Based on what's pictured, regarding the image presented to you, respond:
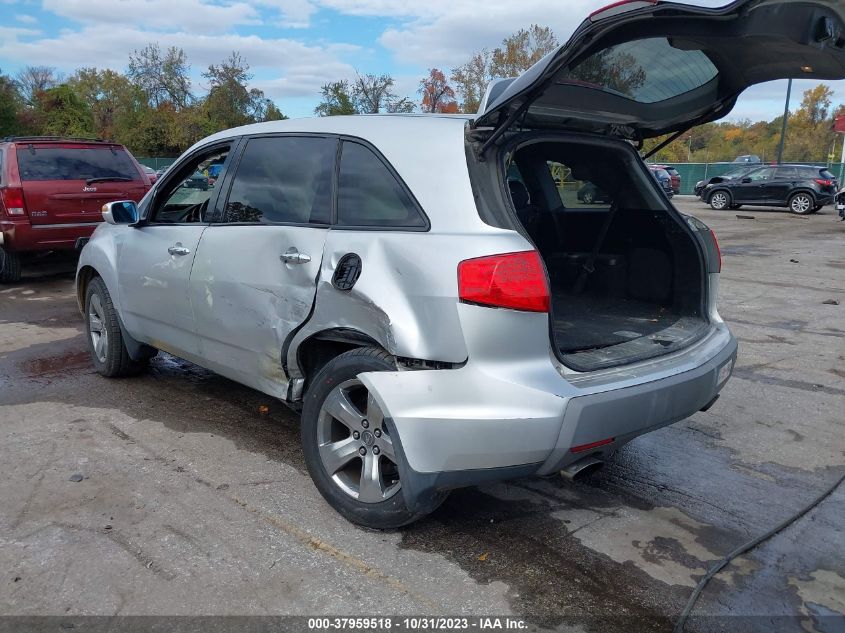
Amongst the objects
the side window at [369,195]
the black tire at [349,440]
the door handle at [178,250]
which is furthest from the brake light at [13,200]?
the black tire at [349,440]

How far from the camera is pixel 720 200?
26484 mm

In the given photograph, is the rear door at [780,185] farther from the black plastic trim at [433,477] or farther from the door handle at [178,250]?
the black plastic trim at [433,477]

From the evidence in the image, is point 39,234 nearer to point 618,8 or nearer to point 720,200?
point 618,8

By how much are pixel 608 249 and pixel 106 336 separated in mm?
3575

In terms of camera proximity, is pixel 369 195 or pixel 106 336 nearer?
pixel 369 195

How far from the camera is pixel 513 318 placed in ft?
8.95

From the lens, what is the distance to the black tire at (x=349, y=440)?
3035 mm

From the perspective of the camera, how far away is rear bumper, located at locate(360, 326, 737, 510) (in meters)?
2.68

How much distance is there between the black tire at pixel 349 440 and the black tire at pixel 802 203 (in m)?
24.7

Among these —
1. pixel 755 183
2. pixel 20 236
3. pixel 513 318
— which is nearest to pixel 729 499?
pixel 513 318

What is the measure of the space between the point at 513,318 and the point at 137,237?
3.01m

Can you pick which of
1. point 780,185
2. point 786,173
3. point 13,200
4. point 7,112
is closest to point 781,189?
point 780,185

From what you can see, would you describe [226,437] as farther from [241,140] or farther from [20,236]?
[20,236]

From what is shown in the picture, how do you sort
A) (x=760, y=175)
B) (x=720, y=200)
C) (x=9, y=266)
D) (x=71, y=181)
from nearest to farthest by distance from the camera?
(x=71, y=181) < (x=9, y=266) < (x=760, y=175) < (x=720, y=200)
